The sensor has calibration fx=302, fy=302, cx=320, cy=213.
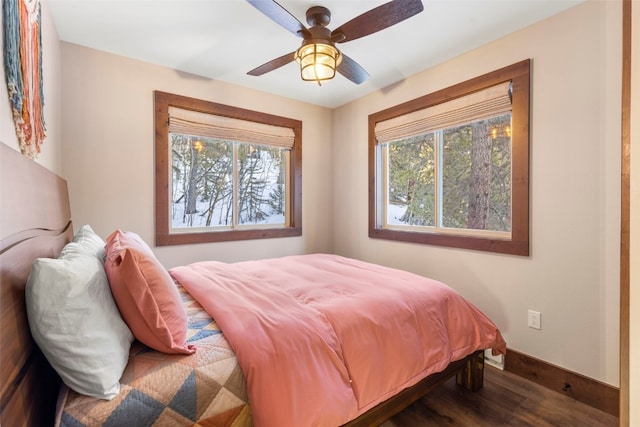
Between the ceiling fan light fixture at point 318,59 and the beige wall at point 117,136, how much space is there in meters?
1.50

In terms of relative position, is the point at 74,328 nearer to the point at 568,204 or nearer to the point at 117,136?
the point at 117,136

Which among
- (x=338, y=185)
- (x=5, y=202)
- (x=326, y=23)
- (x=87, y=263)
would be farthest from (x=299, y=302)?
(x=338, y=185)

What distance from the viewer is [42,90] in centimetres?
171

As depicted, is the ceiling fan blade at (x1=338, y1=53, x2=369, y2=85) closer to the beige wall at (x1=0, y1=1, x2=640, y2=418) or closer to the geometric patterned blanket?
the beige wall at (x1=0, y1=1, x2=640, y2=418)

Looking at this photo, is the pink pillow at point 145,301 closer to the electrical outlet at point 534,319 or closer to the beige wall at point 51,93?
the beige wall at point 51,93

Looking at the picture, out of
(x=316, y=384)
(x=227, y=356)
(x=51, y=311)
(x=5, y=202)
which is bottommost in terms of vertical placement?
(x=316, y=384)

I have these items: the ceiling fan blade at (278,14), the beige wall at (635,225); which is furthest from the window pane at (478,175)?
the ceiling fan blade at (278,14)

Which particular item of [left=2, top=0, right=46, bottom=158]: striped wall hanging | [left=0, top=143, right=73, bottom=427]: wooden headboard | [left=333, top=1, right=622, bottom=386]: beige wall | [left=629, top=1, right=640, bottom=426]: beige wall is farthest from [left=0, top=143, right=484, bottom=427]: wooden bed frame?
[left=333, top=1, right=622, bottom=386]: beige wall

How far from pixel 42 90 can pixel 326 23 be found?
175 cm

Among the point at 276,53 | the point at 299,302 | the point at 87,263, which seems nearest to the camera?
the point at 87,263

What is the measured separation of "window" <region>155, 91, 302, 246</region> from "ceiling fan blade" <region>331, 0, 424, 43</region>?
5.45 feet

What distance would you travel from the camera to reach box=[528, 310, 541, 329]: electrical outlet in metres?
2.14

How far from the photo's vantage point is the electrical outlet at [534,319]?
2139mm

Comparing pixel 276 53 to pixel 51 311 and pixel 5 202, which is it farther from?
pixel 51 311
